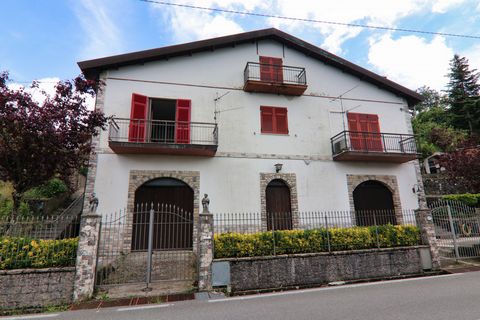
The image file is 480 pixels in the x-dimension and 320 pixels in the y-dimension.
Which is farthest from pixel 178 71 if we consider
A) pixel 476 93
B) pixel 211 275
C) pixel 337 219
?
pixel 476 93

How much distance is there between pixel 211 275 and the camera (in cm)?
696

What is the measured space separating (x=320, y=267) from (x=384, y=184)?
23.7 feet

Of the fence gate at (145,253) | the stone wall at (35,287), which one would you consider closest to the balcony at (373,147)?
the fence gate at (145,253)

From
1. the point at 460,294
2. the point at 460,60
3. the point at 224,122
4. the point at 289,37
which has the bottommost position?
the point at 460,294

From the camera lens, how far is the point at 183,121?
11188 millimetres

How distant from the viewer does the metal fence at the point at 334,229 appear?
8023 millimetres

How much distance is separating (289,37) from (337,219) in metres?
8.99

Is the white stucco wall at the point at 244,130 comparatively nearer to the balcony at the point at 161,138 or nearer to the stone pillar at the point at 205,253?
the balcony at the point at 161,138

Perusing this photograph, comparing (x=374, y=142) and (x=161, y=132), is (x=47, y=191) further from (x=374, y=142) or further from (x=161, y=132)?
(x=374, y=142)

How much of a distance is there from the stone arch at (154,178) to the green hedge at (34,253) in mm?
3206

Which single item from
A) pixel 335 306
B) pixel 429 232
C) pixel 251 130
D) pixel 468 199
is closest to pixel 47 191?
pixel 251 130

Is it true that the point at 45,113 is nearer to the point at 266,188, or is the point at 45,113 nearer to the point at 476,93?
the point at 266,188

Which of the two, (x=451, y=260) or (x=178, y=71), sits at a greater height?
(x=178, y=71)

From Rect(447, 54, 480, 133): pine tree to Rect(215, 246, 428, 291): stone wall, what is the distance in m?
27.3
